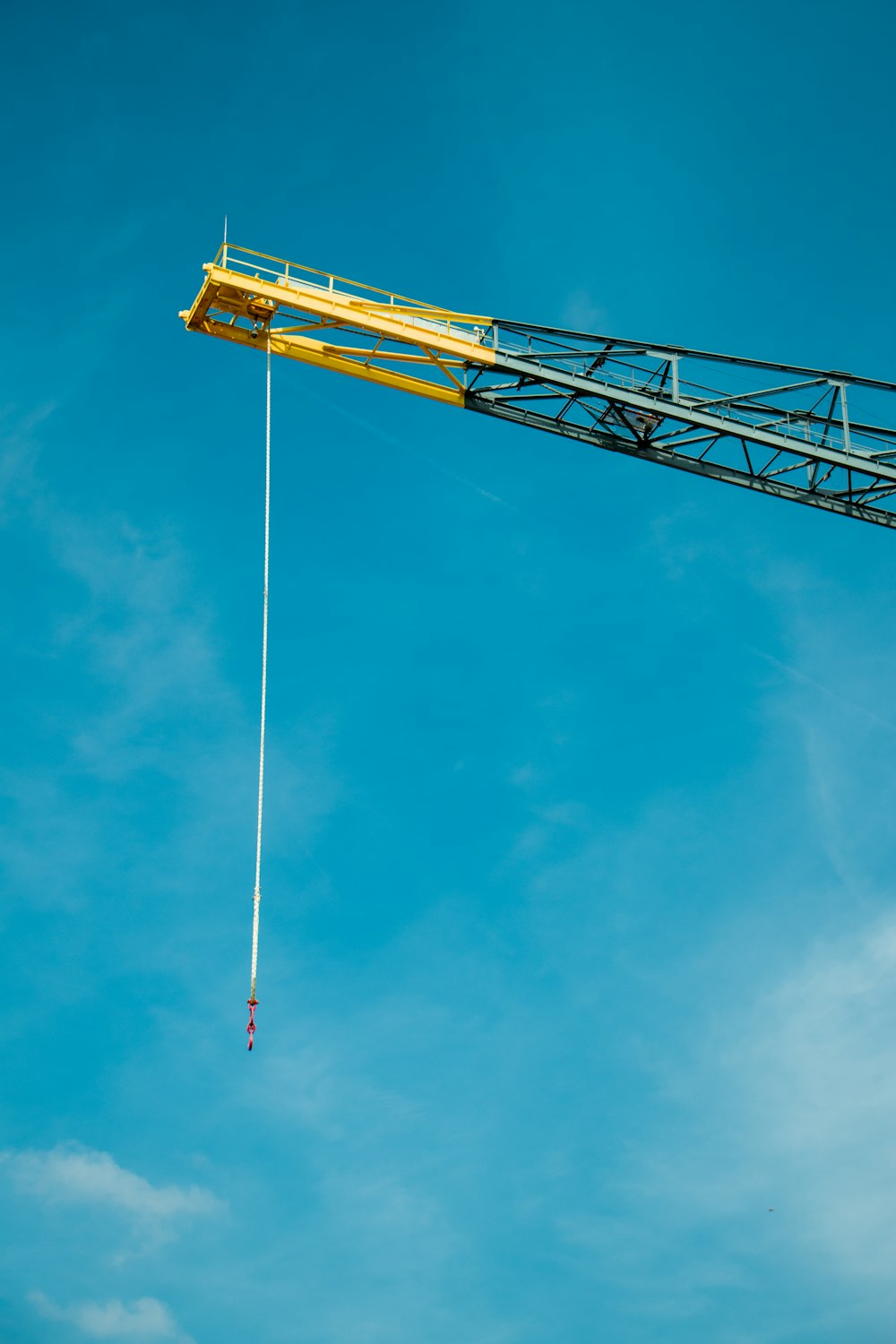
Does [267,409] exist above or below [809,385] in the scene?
below

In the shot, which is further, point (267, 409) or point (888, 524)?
point (888, 524)

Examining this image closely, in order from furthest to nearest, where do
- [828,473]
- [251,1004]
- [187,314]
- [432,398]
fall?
[828,473]
[432,398]
[187,314]
[251,1004]

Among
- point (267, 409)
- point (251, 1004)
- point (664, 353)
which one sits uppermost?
point (664, 353)

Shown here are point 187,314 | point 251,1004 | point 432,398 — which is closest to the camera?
point 251,1004

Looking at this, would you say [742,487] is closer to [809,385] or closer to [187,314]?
[809,385]

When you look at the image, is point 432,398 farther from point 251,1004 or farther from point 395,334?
point 251,1004

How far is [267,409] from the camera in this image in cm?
4069

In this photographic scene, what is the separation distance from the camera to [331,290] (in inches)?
1582

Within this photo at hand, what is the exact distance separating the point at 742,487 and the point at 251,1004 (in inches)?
764

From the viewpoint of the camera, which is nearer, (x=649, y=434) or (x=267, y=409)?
(x=267, y=409)

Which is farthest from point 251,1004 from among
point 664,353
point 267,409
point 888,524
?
point 888,524

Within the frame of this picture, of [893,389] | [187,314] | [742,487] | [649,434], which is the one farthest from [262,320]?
[893,389]

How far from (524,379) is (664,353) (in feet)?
13.2

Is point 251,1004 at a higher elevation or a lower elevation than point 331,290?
lower
